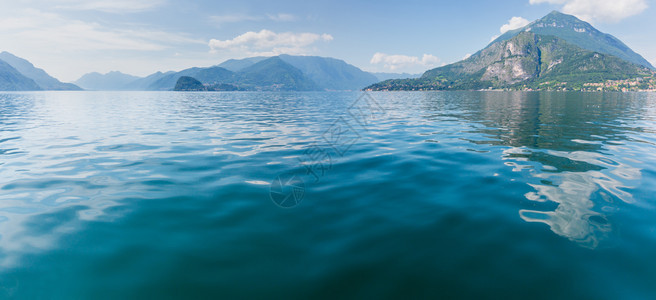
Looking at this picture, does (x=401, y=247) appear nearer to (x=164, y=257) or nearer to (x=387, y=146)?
(x=164, y=257)

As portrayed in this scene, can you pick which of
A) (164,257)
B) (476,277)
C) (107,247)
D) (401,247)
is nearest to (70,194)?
(107,247)

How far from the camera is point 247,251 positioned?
556 centimetres

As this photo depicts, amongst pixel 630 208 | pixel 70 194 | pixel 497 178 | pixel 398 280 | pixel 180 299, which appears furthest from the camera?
pixel 497 178

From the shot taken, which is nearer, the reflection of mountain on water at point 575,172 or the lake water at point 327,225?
the lake water at point 327,225

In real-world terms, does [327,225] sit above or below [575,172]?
below

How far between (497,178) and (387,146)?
21.7 ft

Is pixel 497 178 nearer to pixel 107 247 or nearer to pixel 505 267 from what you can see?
pixel 505 267

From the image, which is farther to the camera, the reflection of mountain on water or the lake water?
the reflection of mountain on water

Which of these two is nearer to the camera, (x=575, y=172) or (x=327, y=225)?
(x=327, y=225)

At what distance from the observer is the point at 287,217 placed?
23.3ft

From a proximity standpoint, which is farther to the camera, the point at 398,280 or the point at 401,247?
the point at 401,247

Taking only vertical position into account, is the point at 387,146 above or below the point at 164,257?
above

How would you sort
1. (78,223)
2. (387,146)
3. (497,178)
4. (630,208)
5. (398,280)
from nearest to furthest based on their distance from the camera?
(398,280) < (78,223) < (630,208) < (497,178) < (387,146)

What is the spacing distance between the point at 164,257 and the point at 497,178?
1080cm
